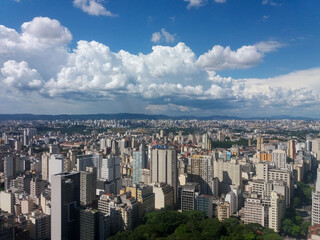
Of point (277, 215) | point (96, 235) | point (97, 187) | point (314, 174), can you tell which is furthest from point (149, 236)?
point (314, 174)

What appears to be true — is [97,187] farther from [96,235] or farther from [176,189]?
[96,235]

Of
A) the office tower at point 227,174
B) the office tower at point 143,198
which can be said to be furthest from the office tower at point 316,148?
the office tower at point 143,198

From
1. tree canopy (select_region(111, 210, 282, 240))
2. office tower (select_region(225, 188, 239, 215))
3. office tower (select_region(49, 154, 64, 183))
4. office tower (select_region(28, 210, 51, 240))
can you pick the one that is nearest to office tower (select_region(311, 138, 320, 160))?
office tower (select_region(225, 188, 239, 215))

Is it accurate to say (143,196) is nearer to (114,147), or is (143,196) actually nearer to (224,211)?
(224,211)

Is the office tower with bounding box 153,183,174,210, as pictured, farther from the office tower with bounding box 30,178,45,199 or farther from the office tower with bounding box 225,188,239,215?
the office tower with bounding box 30,178,45,199

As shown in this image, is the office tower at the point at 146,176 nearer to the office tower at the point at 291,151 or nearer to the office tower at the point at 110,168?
the office tower at the point at 110,168

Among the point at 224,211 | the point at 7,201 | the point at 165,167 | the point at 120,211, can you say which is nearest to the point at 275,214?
the point at 224,211
